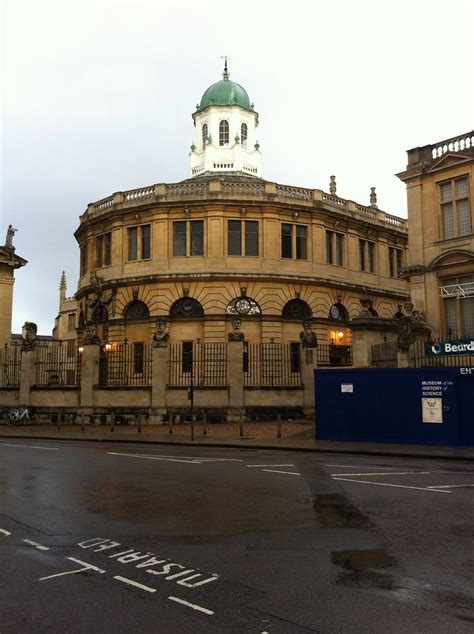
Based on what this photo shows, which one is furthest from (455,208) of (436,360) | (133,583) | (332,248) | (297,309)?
(133,583)

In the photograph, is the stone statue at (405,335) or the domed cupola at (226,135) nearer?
the stone statue at (405,335)

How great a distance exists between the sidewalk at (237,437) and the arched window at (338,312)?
13.7m

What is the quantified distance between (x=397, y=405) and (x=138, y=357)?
20543 millimetres

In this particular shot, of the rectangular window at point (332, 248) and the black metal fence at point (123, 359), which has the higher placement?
the rectangular window at point (332, 248)

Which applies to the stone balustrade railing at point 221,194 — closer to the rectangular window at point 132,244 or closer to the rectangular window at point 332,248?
the rectangular window at point 132,244

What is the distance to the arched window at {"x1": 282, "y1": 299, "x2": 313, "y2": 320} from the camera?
3759cm

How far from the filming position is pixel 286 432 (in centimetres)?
2370

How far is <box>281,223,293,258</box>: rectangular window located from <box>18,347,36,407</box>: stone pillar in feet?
55.3

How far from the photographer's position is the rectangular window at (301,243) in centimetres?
→ 3894

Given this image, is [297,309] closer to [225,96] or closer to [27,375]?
[27,375]

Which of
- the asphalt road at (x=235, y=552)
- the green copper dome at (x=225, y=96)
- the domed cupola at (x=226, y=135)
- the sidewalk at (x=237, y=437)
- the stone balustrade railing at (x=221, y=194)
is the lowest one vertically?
the sidewalk at (x=237, y=437)

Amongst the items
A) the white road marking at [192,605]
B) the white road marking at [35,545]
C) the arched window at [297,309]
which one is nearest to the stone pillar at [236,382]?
the arched window at [297,309]

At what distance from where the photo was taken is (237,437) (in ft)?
73.4

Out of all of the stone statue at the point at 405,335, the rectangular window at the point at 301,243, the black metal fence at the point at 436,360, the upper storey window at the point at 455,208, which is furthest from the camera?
the rectangular window at the point at 301,243
